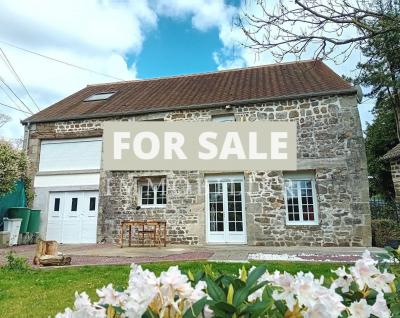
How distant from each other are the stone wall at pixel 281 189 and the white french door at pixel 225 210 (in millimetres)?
322

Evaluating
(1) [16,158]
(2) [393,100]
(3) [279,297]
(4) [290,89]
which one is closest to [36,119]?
(1) [16,158]

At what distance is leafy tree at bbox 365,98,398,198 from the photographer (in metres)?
19.0

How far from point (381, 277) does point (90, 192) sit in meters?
13.2

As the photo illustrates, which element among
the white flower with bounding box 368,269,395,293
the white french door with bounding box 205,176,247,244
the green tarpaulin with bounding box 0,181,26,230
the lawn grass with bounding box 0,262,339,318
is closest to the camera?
the white flower with bounding box 368,269,395,293

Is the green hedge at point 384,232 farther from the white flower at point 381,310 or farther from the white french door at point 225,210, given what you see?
the white flower at point 381,310

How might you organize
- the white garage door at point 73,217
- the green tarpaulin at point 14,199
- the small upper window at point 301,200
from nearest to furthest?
the small upper window at point 301,200 → the green tarpaulin at point 14,199 → the white garage door at point 73,217

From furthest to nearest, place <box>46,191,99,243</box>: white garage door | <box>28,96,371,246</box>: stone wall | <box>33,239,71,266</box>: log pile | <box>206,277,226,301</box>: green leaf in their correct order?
1. <box>46,191,99,243</box>: white garage door
2. <box>28,96,371,246</box>: stone wall
3. <box>33,239,71,266</box>: log pile
4. <box>206,277,226,301</box>: green leaf

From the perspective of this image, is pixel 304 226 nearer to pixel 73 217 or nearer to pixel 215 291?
pixel 73 217

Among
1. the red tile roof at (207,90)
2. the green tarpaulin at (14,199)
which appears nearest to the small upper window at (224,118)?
the red tile roof at (207,90)

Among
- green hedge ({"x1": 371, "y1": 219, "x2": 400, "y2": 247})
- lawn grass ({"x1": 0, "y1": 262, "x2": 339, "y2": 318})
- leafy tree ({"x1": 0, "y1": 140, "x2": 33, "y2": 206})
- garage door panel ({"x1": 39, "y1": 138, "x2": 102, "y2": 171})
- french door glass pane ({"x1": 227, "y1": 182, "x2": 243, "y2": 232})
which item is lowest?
lawn grass ({"x1": 0, "y1": 262, "x2": 339, "y2": 318})

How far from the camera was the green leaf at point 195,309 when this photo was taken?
0.88m

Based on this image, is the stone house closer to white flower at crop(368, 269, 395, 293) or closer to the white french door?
the white french door

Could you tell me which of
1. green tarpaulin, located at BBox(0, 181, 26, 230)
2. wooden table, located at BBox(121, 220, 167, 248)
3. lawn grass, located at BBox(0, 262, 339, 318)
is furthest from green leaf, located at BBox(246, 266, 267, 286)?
green tarpaulin, located at BBox(0, 181, 26, 230)

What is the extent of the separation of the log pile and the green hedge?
9180mm
